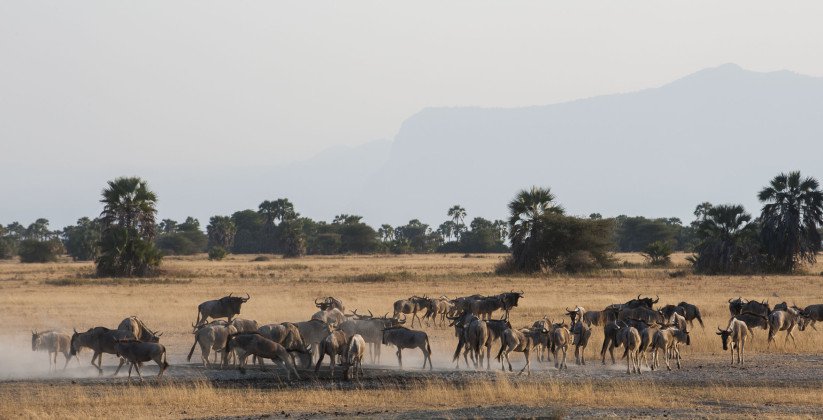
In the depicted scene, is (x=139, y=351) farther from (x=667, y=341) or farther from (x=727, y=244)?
(x=727, y=244)

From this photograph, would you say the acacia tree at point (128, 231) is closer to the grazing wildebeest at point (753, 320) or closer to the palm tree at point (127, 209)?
the palm tree at point (127, 209)

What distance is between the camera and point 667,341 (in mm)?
21203

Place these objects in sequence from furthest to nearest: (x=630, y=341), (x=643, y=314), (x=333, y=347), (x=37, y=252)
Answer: (x=37, y=252) → (x=643, y=314) → (x=630, y=341) → (x=333, y=347)

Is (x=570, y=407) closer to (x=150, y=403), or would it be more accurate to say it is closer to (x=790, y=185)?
(x=150, y=403)

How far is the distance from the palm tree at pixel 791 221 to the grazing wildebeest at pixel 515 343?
162ft

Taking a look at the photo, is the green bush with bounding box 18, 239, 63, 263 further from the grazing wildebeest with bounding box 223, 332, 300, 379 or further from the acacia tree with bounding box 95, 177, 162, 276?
the grazing wildebeest with bounding box 223, 332, 300, 379

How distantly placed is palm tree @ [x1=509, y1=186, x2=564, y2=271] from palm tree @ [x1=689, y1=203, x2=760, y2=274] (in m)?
10.7

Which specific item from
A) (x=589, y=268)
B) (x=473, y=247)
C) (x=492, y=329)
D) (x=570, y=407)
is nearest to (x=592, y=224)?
(x=589, y=268)

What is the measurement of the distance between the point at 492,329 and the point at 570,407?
201 inches

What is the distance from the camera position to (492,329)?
21609mm

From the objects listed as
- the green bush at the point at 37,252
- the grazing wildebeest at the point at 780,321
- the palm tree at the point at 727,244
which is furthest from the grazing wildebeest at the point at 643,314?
the green bush at the point at 37,252

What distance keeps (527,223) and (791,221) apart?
17892 mm

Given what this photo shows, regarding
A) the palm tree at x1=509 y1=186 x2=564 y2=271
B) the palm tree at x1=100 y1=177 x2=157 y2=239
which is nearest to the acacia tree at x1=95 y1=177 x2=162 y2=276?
the palm tree at x1=100 y1=177 x2=157 y2=239

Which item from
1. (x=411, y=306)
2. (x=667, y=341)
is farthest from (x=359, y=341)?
(x=411, y=306)
